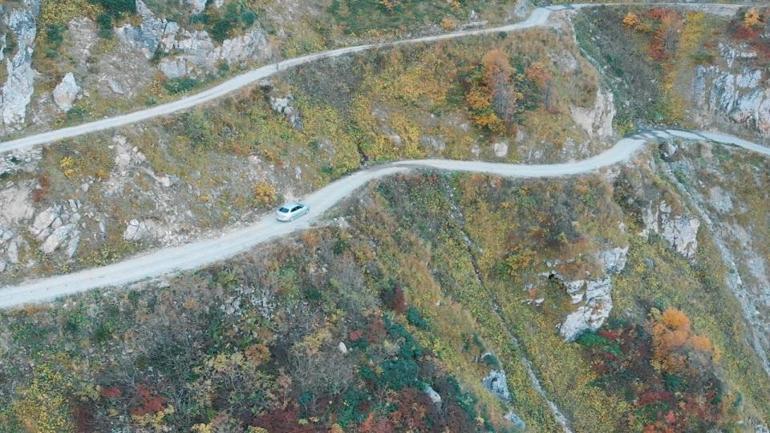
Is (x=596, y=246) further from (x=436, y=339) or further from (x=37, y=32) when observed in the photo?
(x=37, y=32)

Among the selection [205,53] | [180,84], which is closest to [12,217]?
[180,84]

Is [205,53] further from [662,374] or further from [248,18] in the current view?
[662,374]

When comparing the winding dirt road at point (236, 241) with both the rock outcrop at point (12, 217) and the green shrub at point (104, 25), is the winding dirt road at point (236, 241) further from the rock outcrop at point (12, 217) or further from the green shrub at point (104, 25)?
Result: the green shrub at point (104, 25)

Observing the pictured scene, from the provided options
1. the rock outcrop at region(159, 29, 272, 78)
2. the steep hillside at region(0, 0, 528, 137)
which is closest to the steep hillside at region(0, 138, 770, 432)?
the steep hillside at region(0, 0, 528, 137)

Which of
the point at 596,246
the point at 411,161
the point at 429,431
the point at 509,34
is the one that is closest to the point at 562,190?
the point at 596,246

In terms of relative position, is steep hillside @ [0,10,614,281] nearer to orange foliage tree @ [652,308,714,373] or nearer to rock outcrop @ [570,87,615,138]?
rock outcrop @ [570,87,615,138]

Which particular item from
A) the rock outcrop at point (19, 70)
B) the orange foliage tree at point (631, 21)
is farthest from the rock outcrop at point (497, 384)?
the orange foliage tree at point (631, 21)
